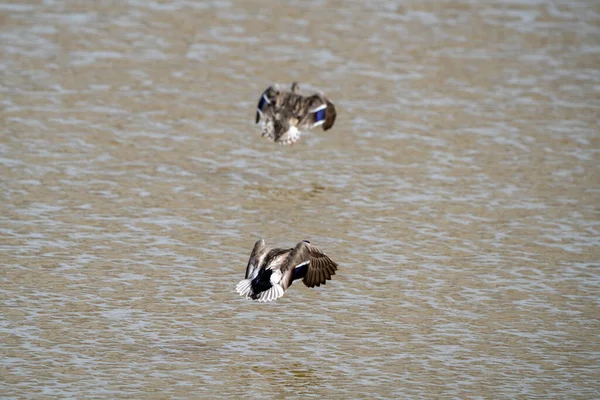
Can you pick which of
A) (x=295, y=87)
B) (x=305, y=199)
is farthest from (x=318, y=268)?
(x=295, y=87)

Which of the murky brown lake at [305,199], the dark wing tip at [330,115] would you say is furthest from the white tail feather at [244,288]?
the dark wing tip at [330,115]

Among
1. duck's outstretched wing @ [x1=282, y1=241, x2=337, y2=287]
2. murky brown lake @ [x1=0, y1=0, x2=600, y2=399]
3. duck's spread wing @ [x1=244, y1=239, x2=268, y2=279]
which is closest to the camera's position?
murky brown lake @ [x1=0, y1=0, x2=600, y2=399]

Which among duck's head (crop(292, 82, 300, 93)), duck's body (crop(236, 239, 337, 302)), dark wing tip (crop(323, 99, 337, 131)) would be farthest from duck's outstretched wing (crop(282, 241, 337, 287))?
duck's head (crop(292, 82, 300, 93))

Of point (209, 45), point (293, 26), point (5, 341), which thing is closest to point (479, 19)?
point (293, 26)

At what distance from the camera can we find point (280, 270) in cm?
874

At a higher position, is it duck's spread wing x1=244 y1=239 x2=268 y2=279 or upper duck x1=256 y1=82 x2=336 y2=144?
upper duck x1=256 y1=82 x2=336 y2=144

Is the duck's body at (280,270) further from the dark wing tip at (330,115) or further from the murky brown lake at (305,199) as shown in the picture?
the dark wing tip at (330,115)

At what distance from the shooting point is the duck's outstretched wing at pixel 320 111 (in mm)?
12453

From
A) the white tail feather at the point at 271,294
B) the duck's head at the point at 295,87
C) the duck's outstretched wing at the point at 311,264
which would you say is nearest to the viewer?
the white tail feather at the point at 271,294

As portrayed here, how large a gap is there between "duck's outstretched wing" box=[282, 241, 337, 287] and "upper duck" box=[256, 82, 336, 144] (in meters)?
3.27

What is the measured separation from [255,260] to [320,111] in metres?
3.93

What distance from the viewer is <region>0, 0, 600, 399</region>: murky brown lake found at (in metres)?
7.99

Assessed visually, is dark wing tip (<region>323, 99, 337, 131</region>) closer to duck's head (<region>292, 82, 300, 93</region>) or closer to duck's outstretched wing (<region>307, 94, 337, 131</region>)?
duck's outstretched wing (<region>307, 94, 337, 131</region>)

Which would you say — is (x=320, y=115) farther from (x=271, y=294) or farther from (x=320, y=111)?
(x=271, y=294)
